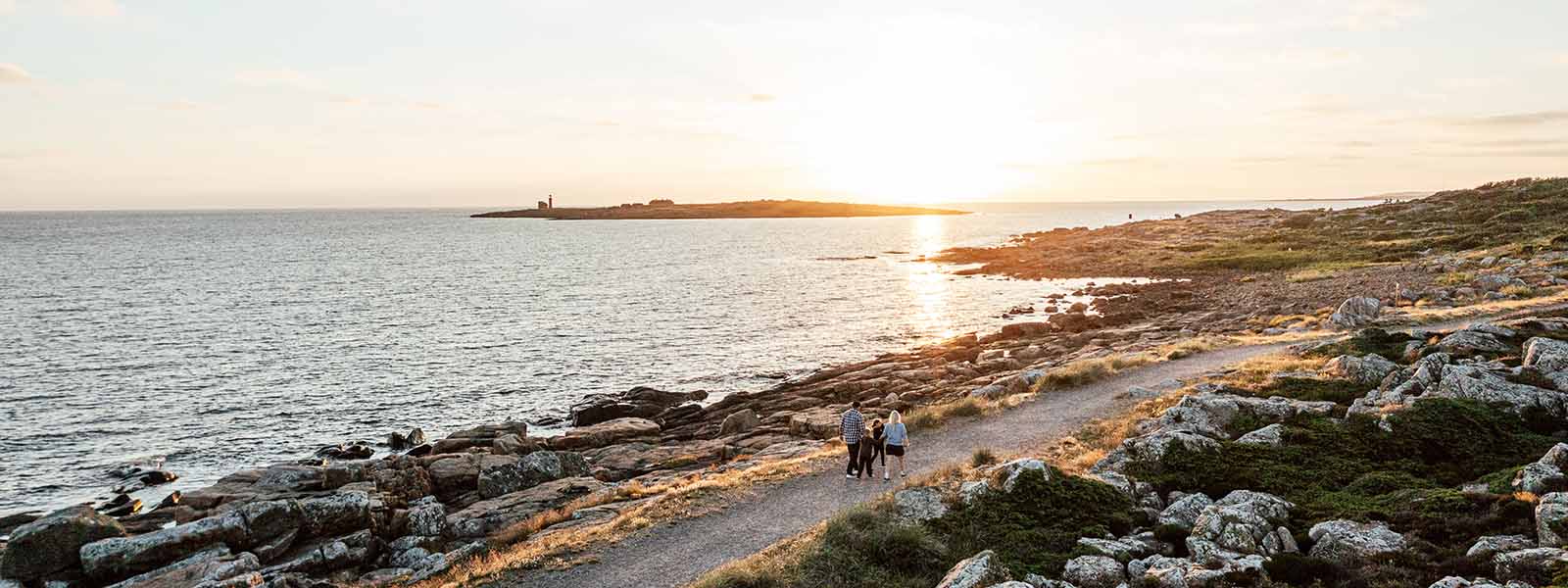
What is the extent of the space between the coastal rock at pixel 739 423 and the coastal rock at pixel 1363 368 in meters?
23.7

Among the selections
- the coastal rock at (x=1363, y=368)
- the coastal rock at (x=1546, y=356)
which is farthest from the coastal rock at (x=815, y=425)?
the coastal rock at (x=1546, y=356)

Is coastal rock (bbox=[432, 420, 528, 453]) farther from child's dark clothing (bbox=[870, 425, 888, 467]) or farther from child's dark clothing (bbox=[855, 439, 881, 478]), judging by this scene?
child's dark clothing (bbox=[870, 425, 888, 467])

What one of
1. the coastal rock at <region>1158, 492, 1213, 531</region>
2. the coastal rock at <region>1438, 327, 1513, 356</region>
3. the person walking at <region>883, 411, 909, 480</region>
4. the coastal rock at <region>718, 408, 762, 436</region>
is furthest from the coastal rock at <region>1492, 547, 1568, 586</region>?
the coastal rock at <region>718, 408, 762, 436</region>

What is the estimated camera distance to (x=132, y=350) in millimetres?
65312

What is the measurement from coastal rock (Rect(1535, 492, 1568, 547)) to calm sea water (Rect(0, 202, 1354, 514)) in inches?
1647

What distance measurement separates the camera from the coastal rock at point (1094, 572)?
1675 centimetres

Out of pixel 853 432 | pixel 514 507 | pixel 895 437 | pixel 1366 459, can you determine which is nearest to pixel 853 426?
pixel 853 432

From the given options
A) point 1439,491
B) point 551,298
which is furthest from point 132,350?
point 1439,491

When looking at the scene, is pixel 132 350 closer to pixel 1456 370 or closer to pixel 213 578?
pixel 213 578

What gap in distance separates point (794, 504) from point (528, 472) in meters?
11.4

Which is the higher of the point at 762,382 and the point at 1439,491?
the point at 1439,491

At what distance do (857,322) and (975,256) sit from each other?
74149mm

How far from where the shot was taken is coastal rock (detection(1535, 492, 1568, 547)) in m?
15.6

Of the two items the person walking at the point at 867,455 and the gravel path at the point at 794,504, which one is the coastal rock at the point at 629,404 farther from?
the person walking at the point at 867,455
